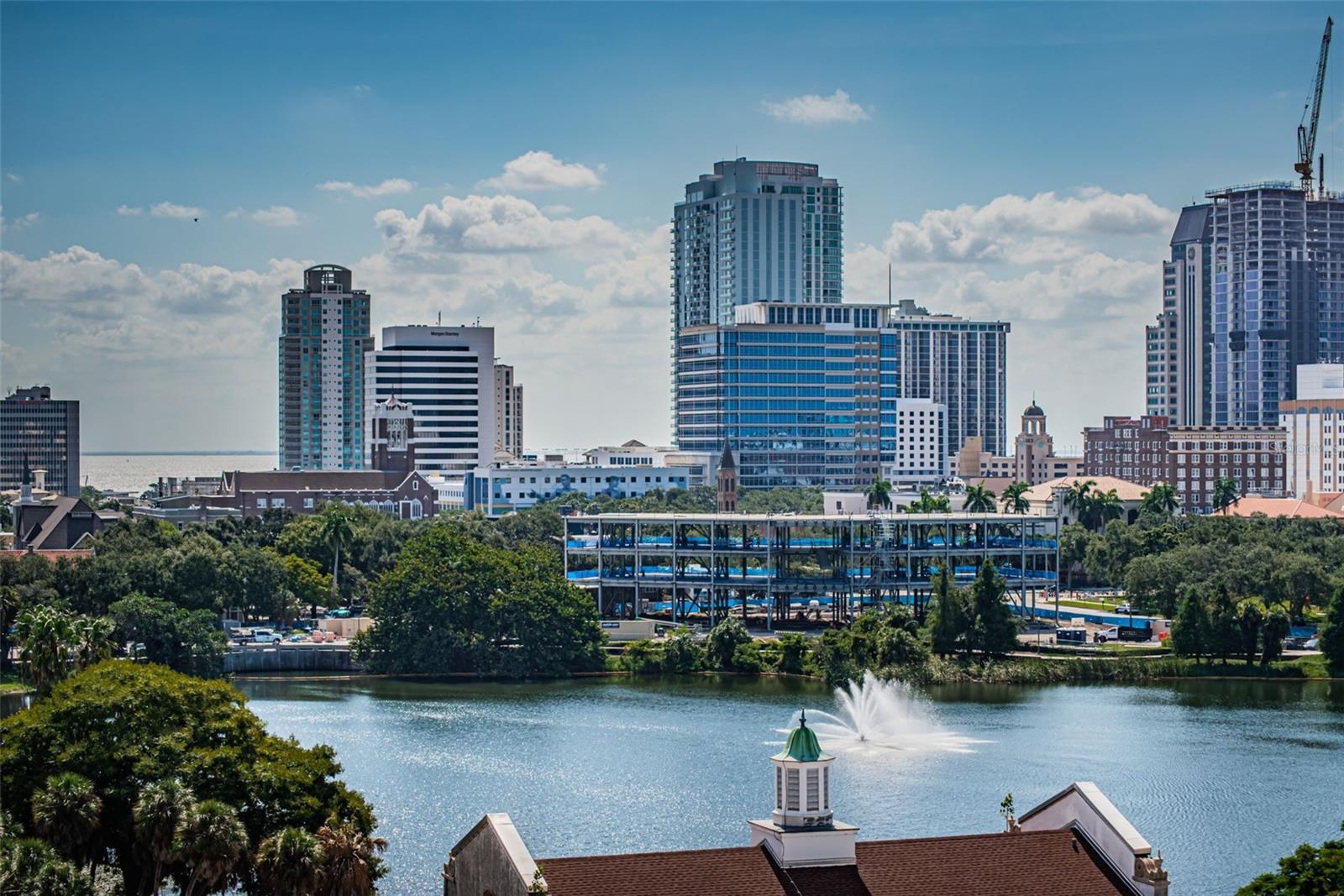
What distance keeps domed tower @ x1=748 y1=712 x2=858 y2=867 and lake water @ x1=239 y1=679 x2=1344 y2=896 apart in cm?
2834

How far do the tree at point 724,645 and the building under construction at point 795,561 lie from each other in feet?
54.0

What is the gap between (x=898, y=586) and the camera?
150m

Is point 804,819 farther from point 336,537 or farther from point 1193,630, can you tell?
point 336,537

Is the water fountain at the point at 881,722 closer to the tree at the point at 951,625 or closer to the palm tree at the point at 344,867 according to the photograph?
the tree at the point at 951,625

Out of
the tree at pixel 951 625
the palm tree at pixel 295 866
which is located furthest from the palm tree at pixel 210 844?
the tree at pixel 951 625

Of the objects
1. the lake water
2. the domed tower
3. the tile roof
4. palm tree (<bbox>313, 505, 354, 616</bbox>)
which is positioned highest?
palm tree (<bbox>313, 505, 354, 616</bbox>)

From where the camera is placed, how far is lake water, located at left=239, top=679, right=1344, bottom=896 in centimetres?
7712

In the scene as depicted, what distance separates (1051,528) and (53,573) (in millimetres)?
75348

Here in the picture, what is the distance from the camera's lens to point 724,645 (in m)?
129

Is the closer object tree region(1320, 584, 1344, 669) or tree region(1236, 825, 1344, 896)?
tree region(1236, 825, 1344, 896)

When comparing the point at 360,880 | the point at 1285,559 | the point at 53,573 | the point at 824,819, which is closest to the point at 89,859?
the point at 360,880

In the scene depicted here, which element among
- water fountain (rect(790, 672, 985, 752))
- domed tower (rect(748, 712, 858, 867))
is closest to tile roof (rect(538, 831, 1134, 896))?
domed tower (rect(748, 712, 858, 867))

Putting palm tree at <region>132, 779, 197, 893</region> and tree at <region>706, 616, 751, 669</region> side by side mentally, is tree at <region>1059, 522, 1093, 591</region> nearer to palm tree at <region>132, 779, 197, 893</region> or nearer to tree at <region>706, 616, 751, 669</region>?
tree at <region>706, 616, 751, 669</region>

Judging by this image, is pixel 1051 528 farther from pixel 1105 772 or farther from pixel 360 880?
pixel 360 880
